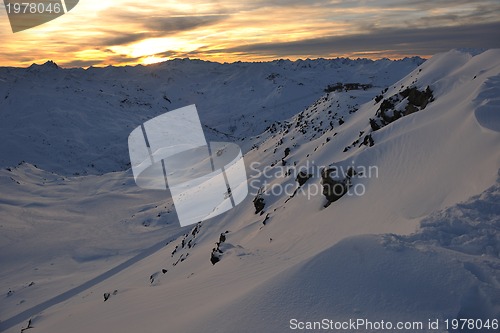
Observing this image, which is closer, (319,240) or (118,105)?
(319,240)

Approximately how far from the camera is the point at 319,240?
859 cm

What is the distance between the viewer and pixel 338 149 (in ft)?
56.0

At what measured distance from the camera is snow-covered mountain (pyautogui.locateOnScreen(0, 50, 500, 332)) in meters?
4.65

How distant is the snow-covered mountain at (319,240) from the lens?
15.3 feet

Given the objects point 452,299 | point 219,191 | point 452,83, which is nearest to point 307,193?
point 452,83

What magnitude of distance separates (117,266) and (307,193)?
42.0 feet

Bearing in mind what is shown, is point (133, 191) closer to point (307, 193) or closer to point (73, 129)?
point (307, 193)

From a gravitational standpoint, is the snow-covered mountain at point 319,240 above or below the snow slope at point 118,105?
above

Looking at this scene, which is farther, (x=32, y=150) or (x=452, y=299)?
(x=32, y=150)

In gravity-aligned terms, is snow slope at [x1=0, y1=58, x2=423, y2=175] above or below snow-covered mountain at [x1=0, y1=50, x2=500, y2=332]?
below

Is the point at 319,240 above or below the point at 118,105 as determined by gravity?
above

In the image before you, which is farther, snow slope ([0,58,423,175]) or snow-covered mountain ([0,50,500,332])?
snow slope ([0,58,423,175])

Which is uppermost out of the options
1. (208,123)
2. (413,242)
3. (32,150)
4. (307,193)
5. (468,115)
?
(468,115)

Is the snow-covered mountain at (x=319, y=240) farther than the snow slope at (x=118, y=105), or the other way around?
the snow slope at (x=118, y=105)
